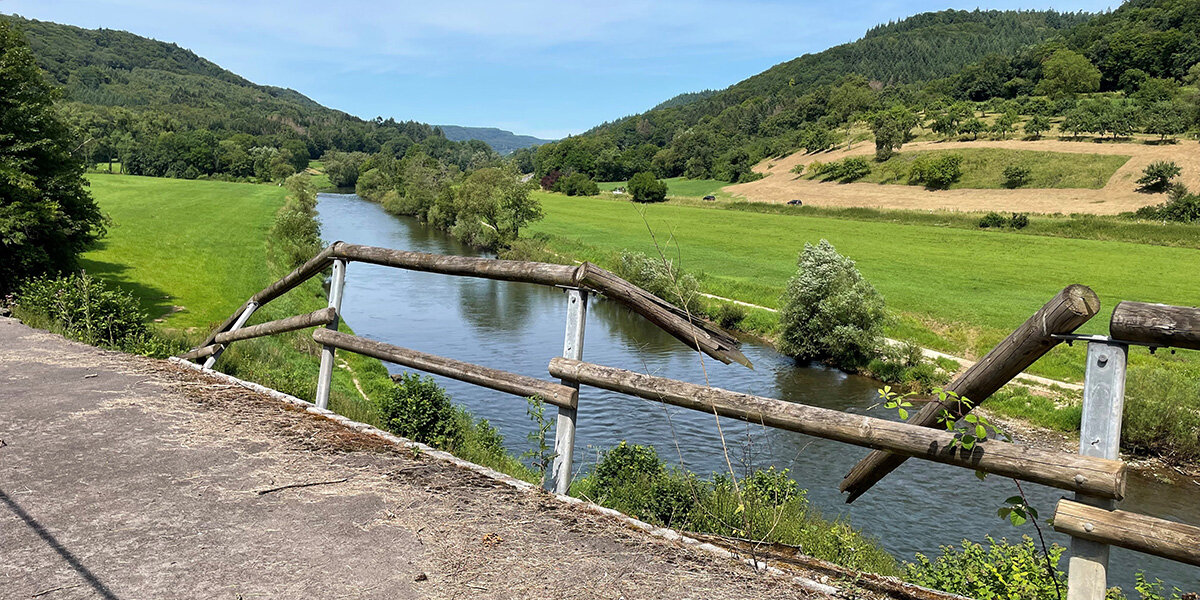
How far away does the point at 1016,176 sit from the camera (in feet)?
252

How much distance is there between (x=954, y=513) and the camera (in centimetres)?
1498

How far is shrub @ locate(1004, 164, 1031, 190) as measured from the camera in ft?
249

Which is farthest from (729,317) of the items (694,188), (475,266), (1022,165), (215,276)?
(694,188)

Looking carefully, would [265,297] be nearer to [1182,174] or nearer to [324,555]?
[324,555]

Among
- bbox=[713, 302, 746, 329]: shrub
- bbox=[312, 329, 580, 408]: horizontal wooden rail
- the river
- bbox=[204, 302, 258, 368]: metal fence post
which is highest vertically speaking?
bbox=[312, 329, 580, 408]: horizontal wooden rail

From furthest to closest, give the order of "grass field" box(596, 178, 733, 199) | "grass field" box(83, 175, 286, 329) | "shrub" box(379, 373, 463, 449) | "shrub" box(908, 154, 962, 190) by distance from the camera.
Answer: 1. "grass field" box(596, 178, 733, 199)
2. "shrub" box(908, 154, 962, 190)
3. "grass field" box(83, 175, 286, 329)
4. "shrub" box(379, 373, 463, 449)

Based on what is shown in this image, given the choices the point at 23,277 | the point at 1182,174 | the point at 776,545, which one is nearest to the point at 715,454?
the point at 776,545

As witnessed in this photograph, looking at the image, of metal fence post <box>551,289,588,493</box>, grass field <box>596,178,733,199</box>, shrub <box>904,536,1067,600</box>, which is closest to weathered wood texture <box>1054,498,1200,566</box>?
shrub <box>904,536,1067,600</box>

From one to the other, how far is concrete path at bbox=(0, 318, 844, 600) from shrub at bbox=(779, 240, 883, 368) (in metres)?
22.4

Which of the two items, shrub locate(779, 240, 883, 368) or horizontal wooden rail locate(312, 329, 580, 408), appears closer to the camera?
horizontal wooden rail locate(312, 329, 580, 408)

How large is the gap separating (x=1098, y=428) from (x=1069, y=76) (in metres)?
141

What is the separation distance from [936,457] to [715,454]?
1414 centimetres

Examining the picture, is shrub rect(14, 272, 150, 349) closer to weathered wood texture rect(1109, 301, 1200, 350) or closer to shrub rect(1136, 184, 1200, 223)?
weathered wood texture rect(1109, 301, 1200, 350)

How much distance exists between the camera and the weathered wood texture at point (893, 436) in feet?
9.54
